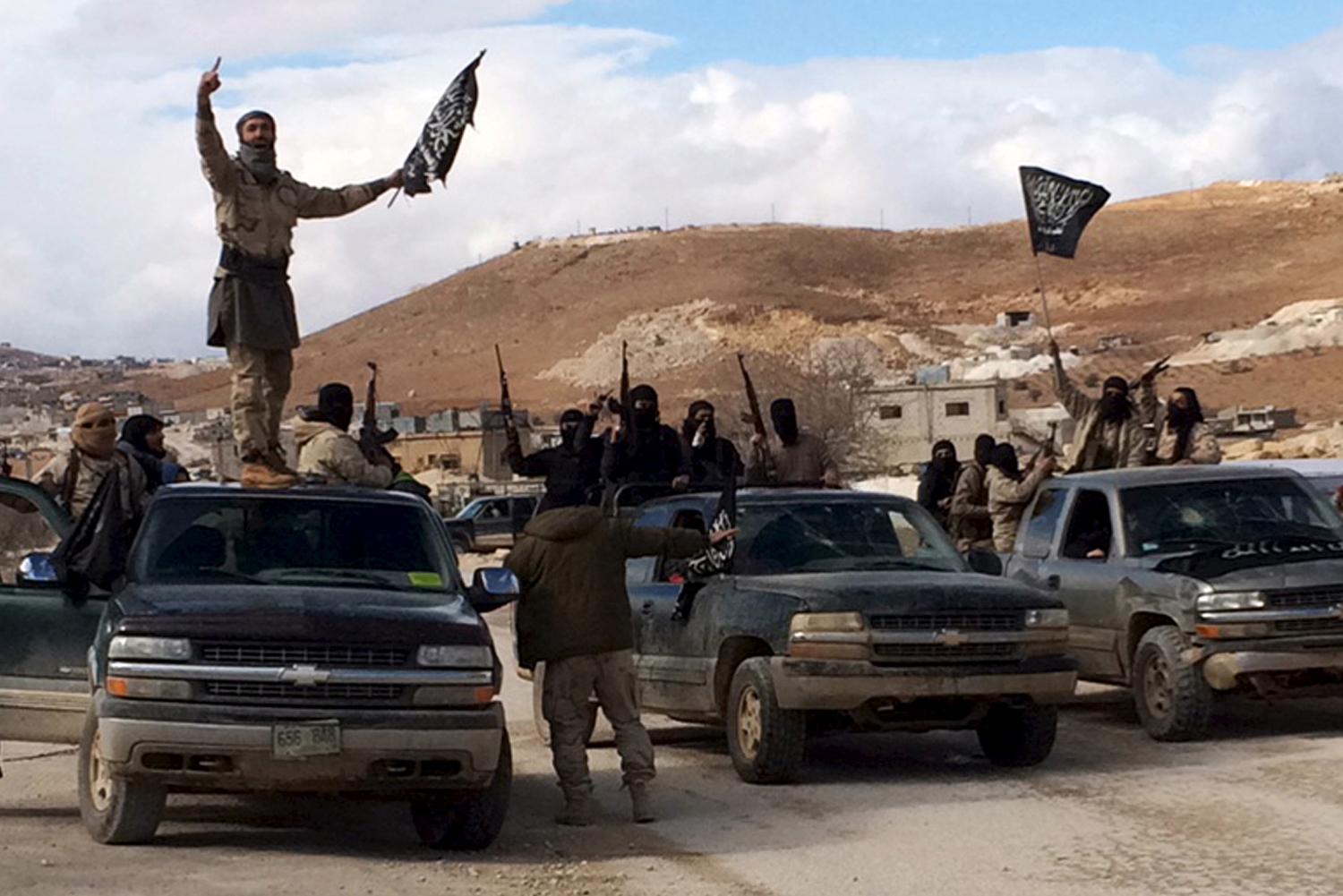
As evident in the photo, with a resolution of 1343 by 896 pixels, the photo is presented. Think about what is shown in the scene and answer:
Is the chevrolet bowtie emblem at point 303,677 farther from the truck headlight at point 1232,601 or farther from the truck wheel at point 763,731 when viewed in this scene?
the truck headlight at point 1232,601

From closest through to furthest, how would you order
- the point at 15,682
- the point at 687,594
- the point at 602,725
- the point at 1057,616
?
1. the point at 15,682
2. the point at 1057,616
3. the point at 687,594
4. the point at 602,725

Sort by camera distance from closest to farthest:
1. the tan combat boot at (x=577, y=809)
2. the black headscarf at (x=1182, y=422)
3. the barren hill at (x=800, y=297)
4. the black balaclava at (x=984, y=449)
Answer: the tan combat boot at (x=577, y=809) < the black headscarf at (x=1182, y=422) < the black balaclava at (x=984, y=449) < the barren hill at (x=800, y=297)

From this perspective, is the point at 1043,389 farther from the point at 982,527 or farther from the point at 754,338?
the point at 982,527

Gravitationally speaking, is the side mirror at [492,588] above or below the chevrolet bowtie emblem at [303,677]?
above

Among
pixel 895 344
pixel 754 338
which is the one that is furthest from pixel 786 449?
pixel 754 338

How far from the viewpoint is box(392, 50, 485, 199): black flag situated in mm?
13422

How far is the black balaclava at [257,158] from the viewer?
44.9ft

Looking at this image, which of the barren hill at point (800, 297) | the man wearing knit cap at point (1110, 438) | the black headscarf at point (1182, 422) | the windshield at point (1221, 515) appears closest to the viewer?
the windshield at point (1221, 515)

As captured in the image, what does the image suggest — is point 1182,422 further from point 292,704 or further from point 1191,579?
point 292,704

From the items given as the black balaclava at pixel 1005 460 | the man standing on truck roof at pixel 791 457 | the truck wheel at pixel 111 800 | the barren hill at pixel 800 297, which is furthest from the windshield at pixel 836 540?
the barren hill at pixel 800 297

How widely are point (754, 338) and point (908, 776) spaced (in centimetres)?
12848

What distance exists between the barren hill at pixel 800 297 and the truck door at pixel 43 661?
3945 inches

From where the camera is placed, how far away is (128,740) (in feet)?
32.7

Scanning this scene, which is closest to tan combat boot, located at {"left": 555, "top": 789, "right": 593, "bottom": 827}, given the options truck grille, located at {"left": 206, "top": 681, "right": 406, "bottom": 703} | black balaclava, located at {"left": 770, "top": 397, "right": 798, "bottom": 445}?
truck grille, located at {"left": 206, "top": 681, "right": 406, "bottom": 703}
